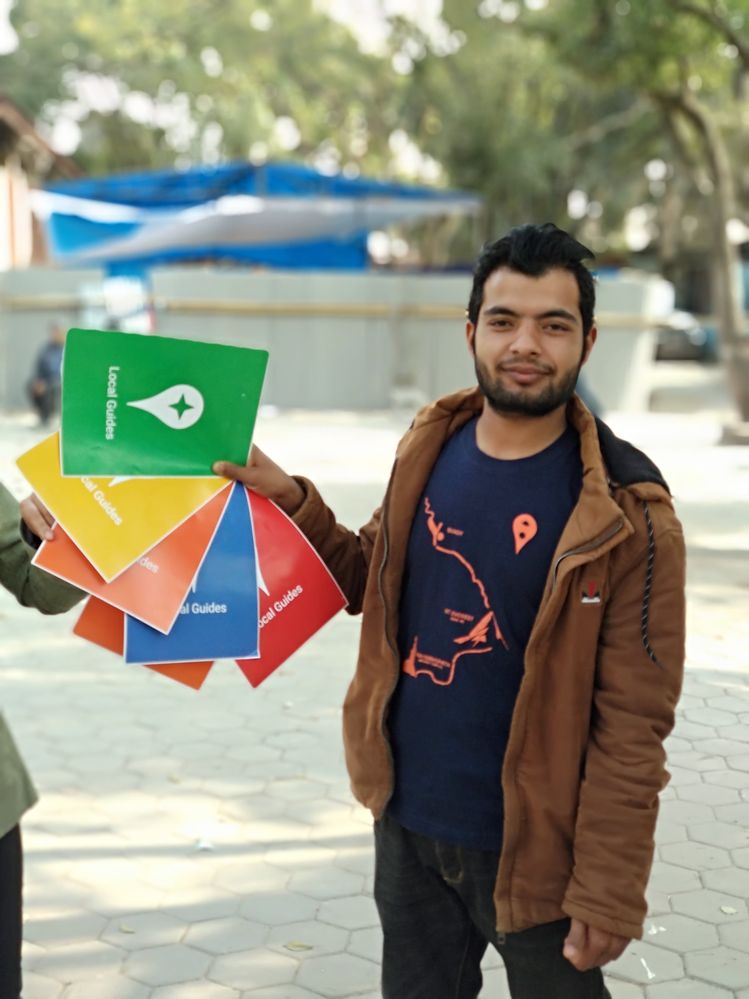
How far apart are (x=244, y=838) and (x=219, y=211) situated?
11.2 m

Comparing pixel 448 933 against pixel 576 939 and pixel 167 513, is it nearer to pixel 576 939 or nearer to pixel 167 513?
pixel 576 939

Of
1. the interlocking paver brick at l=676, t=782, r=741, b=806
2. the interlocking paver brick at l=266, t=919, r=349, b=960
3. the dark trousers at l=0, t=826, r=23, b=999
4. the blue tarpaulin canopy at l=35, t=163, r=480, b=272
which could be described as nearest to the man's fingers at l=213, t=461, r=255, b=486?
the dark trousers at l=0, t=826, r=23, b=999

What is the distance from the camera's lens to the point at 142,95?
39312mm

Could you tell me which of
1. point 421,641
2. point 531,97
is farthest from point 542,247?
point 531,97

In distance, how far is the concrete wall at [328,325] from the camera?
18109 mm

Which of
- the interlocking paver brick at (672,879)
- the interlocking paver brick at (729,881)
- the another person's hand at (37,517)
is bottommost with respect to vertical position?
the interlocking paver brick at (672,879)

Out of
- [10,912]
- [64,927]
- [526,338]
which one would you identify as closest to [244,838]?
[64,927]

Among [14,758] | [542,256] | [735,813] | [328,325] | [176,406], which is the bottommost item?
[735,813]

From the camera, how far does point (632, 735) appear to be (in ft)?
6.97

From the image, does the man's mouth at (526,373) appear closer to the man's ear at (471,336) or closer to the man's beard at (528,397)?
the man's beard at (528,397)

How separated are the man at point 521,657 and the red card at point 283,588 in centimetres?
17

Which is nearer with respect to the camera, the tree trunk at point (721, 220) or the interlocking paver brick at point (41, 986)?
the interlocking paver brick at point (41, 986)

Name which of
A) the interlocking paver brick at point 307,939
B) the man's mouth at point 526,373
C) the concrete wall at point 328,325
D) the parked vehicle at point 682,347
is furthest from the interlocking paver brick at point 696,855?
the parked vehicle at point 682,347

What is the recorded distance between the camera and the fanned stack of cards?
7.74 ft
